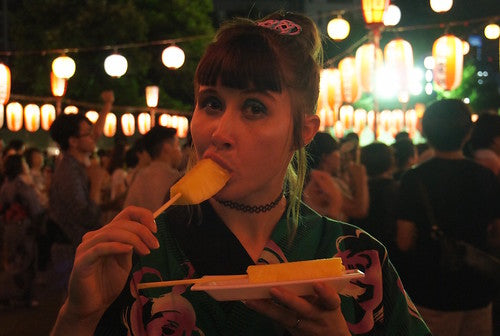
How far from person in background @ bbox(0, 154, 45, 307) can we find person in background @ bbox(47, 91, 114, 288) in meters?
2.99

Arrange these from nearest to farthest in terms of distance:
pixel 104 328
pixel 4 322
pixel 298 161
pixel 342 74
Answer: pixel 104 328 → pixel 298 161 → pixel 4 322 → pixel 342 74

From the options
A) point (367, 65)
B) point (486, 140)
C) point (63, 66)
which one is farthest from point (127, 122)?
point (486, 140)

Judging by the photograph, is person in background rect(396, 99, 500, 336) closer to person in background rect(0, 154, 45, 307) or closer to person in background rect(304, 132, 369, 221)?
person in background rect(304, 132, 369, 221)

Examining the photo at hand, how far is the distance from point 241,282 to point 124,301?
541mm

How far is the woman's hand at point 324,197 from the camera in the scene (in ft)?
16.8

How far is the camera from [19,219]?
945 cm

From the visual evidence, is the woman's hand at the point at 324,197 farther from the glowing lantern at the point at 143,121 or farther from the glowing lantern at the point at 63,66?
the glowing lantern at the point at 143,121

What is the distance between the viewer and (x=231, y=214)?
2.22 meters

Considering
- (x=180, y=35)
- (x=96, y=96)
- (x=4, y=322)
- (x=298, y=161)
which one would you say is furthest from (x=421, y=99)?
(x=298, y=161)

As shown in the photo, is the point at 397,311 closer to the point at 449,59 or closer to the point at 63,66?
the point at 449,59

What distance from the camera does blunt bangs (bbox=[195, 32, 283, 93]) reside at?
206 centimetres

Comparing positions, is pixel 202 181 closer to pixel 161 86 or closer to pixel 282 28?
pixel 282 28

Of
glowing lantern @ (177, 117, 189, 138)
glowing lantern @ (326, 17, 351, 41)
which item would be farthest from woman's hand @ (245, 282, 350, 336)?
glowing lantern @ (177, 117, 189, 138)

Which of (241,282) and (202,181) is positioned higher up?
(202,181)
